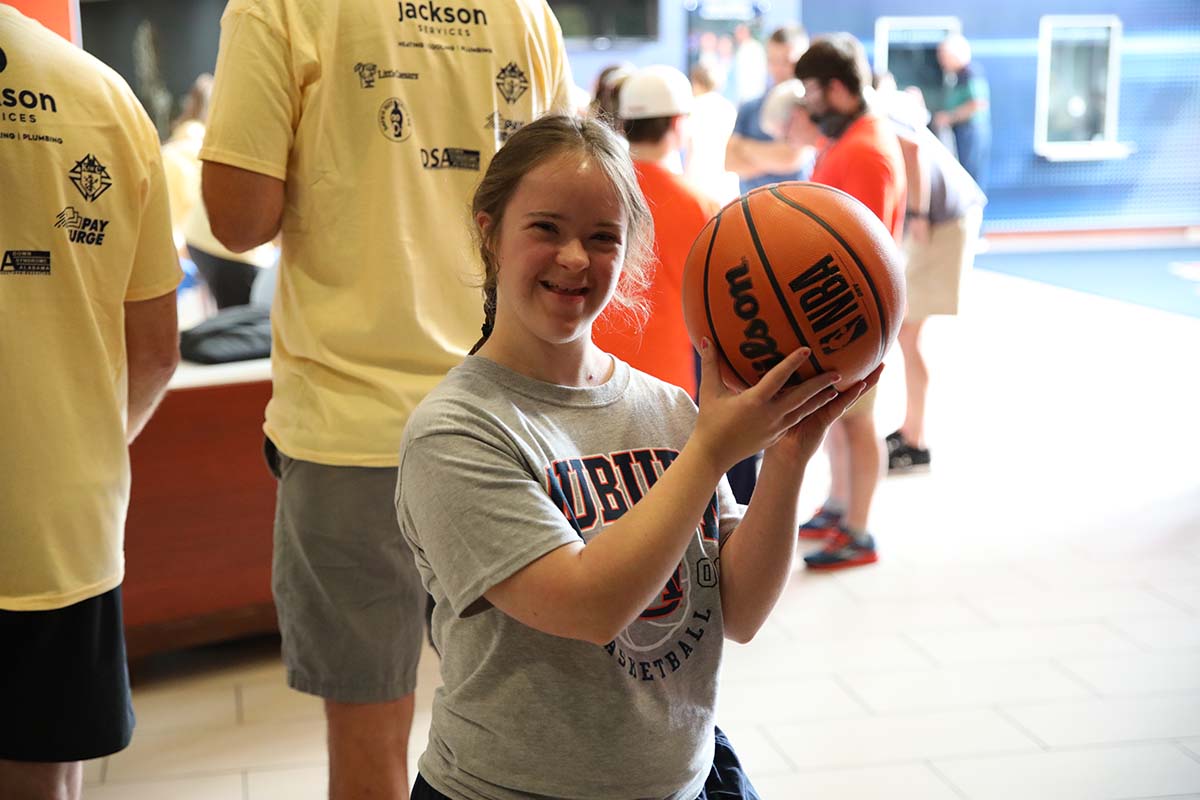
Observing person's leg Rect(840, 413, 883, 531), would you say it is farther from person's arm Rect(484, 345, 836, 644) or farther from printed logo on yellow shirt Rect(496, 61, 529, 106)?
person's arm Rect(484, 345, 836, 644)

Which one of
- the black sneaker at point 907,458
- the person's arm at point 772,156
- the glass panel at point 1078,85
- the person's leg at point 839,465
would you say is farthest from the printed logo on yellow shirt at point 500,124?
the glass panel at point 1078,85

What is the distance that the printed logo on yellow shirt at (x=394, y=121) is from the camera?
1.97 meters

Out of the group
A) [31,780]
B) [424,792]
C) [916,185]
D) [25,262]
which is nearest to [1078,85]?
[916,185]

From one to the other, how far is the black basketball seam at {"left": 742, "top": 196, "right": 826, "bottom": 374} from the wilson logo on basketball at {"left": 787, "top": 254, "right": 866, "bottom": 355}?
1 cm

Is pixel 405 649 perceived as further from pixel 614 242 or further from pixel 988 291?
pixel 988 291

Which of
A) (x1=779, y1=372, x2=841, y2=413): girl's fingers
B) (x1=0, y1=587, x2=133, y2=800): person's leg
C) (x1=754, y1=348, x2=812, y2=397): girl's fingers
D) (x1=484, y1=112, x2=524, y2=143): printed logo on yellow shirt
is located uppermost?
(x1=484, y1=112, x2=524, y2=143): printed logo on yellow shirt

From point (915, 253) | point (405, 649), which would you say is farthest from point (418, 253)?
point (915, 253)

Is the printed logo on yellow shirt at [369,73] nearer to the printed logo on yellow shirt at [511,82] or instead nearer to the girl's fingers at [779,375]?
the printed logo on yellow shirt at [511,82]

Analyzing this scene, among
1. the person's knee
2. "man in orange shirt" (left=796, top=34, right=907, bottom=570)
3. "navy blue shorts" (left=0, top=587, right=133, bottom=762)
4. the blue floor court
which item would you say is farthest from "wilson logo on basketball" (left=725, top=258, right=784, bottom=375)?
the blue floor court

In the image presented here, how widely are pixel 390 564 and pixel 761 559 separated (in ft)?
2.73

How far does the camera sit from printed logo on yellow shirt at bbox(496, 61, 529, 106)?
6.85 ft

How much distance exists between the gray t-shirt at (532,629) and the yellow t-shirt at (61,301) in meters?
0.68

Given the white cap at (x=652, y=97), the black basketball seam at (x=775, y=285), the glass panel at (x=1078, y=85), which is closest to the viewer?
the black basketball seam at (x=775, y=285)

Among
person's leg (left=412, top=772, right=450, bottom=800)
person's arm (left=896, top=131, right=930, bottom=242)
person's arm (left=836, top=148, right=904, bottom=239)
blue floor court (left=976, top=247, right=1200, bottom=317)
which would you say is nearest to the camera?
person's leg (left=412, top=772, right=450, bottom=800)
